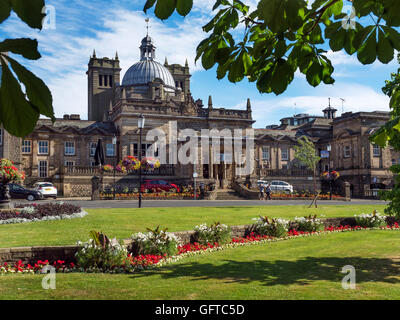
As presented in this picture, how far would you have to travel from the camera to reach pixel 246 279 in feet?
26.1

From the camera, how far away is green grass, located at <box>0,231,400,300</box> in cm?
672

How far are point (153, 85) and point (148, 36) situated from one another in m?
14.3

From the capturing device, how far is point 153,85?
210 ft

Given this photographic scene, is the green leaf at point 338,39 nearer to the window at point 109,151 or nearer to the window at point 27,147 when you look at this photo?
the window at point 27,147

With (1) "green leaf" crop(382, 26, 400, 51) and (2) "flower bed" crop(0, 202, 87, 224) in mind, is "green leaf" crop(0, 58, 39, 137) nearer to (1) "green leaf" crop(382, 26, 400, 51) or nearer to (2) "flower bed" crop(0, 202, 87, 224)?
(1) "green leaf" crop(382, 26, 400, 51)

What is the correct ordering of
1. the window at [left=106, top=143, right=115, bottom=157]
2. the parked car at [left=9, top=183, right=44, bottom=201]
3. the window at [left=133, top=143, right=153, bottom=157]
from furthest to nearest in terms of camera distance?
1. the window at [left=106, top=143, right=115, bottom=157]
2. the window at [left=133, top=143, right=153, bottom=157]
3. the parked car at [left=9, top=183, right=44, bottom=201]

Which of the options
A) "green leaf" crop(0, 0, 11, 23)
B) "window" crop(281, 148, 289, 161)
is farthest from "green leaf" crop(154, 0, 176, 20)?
"window" crop(281, 148, 289, 161)

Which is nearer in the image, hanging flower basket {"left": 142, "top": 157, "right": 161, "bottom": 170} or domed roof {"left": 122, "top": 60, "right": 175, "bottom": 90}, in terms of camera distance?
hanging flower basket {"left": 142, "top": 157, "right": 161, "bottom": 170}

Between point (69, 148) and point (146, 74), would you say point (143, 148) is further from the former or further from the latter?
point (146, 74)

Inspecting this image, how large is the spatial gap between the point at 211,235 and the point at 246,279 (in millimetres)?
4540

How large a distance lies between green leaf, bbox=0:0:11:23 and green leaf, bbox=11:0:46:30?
44 millimetres
